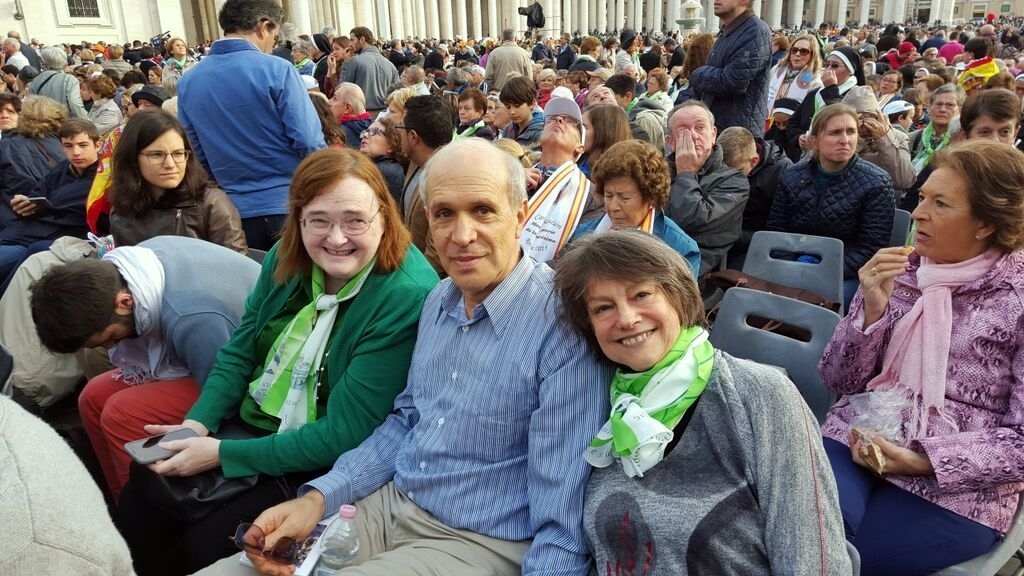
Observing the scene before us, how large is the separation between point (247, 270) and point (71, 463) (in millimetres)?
1872

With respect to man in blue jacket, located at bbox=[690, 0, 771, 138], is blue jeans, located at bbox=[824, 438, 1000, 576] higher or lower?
lower

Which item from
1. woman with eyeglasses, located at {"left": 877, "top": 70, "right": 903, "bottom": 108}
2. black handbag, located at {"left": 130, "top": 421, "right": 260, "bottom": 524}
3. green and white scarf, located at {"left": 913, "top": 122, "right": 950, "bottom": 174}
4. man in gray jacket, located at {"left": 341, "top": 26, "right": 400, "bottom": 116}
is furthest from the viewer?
man in gray jacket, located at {"left": 341, "top": 26, "right": 400, "bottom": 116}

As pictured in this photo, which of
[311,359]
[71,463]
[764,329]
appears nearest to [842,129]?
[764,329]

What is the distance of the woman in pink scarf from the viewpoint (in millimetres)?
1996

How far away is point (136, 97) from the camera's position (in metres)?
6.62

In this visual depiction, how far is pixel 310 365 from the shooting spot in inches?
93.4

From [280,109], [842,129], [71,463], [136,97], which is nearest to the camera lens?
[71,463]

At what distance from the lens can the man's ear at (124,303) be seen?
254 cm

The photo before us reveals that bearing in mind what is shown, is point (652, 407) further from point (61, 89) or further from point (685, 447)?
point (61, 89)

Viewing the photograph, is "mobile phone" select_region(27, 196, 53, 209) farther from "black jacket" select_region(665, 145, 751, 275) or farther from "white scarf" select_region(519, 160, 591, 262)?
"black jacket" select_region(665, 145, 751, 275)

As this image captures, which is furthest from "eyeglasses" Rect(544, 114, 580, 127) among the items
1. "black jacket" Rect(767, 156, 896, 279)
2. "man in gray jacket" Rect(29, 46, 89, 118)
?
"man in gray jacket" Rect(29, 46, 89, 118)

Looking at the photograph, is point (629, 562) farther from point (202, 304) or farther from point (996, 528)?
point (202, 304)

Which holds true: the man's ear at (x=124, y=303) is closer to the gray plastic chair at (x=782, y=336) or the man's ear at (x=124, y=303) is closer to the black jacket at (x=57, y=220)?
the gray plastic chair at (x=782, y=336)

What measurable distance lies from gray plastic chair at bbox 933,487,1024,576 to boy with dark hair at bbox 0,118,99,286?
5.29 m
